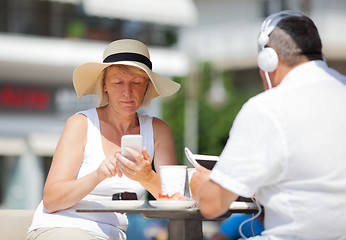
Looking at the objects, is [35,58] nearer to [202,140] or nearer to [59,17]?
[59,17]

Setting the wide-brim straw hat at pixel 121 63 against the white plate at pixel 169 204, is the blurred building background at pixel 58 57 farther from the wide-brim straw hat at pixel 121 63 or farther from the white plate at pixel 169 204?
the white plate at pixel 169 204

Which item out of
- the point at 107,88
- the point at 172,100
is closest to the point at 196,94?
the point at 172,100

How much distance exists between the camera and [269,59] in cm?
215

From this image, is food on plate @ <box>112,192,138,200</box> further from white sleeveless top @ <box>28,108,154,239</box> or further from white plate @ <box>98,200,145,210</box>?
white sleeveless top @ <box>28,108,154,239</box>

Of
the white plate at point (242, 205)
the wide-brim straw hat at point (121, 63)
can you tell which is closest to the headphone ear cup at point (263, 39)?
the white plate at point (242, 205)

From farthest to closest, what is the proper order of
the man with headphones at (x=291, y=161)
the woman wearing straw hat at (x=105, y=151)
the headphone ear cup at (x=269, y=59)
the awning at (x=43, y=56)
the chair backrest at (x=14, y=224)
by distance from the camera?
the awning at (x=43, y=56)
the chair backrest at (x=14, y=224)
the woman wearing straw hat at (x=105, y=151)
the headphone ear cup at (x=269, y=59)
the man with headphones at (x=291, y=161)

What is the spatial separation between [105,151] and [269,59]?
129 cm

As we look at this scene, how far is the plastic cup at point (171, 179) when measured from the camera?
2.54m

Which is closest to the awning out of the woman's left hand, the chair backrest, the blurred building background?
the blurred building background

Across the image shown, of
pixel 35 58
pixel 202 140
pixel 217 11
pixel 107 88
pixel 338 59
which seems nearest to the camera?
pixel 107 88

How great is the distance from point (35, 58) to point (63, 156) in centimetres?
1702

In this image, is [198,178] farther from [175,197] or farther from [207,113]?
[207,113]

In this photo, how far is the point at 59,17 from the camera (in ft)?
67.4

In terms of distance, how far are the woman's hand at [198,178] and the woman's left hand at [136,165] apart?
24cm
